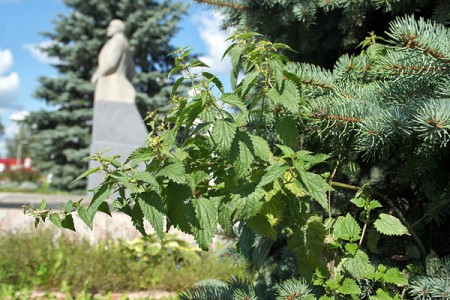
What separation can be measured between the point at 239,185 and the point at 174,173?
0.20 meters

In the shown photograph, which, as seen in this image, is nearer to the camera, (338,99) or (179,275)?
(338,99)

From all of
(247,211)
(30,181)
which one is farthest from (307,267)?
(30,181)

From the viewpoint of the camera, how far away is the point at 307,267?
1.40 meters

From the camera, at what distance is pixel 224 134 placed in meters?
1.12

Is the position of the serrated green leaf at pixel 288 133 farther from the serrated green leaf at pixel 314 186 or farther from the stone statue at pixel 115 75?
the stone statue at pixel 115 75

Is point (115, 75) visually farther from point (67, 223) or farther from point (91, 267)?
point (67, 223)

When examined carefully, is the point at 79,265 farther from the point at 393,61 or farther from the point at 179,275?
the point at 393,61

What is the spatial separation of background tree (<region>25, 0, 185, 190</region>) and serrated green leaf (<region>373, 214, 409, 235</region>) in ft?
51.7

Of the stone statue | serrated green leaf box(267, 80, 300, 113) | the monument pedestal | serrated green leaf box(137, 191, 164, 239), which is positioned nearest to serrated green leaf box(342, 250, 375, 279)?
serrated green leaf box(267, 80, 300, 113)

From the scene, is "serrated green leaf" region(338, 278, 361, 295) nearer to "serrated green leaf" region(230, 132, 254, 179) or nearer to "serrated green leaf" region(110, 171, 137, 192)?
"serrated green leaf" region(230, 132, 254, 179)

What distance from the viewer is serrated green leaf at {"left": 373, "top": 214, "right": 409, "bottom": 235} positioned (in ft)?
4.52

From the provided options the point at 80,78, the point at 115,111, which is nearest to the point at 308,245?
the point at 115,111

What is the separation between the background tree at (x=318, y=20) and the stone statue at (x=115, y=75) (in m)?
6.52

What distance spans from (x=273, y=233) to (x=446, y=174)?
74cm
